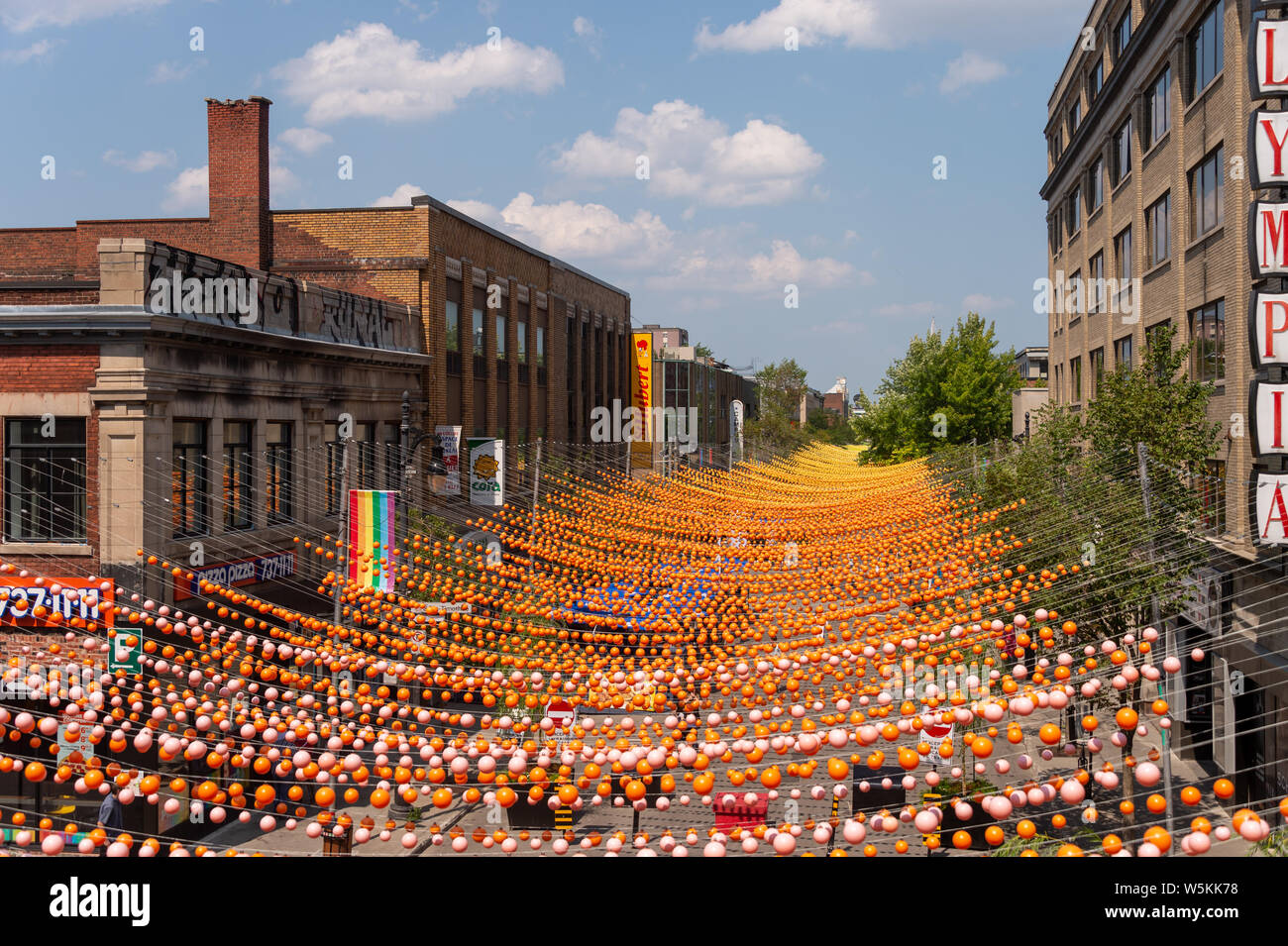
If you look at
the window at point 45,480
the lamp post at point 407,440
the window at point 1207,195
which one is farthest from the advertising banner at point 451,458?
the window at point 1207,195

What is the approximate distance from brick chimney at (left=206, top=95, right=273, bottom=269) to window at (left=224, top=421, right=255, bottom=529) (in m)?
9.06

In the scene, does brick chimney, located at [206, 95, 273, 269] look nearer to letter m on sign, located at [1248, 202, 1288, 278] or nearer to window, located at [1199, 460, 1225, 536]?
letter m on sign, located at [1248, 202, 1288, 278]

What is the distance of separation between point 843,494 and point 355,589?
2028 centimetres

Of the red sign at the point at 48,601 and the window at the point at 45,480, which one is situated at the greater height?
the window at the point at 45,480

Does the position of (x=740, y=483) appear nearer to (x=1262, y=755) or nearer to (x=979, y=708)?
(x=1262, y=755)

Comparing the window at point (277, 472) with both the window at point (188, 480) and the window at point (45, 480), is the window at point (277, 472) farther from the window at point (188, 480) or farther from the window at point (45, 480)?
the window at point (45, 480)

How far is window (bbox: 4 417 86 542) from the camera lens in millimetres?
17828

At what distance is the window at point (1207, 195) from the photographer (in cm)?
2027

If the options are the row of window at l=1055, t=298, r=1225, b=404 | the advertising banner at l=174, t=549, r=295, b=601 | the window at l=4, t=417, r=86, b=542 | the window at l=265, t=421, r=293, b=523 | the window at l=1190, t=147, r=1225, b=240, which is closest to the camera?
the window at l=4, t=417, r=86, b=542

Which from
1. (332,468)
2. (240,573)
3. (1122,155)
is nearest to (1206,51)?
(1122,155)

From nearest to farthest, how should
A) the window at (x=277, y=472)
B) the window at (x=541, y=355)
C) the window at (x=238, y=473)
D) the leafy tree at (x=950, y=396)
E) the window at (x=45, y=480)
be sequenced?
the window at (x=45, y=480)
the window at (x=238, y=473)
the window at (x=277, y=472)
the window at (x=541, y=355)
the leafy tree at (x=950, y=396)

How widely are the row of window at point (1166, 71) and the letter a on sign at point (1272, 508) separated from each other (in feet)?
35.1

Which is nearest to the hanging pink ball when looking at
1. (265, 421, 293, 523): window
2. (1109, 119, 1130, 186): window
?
(265, 421, 293, 523): window
